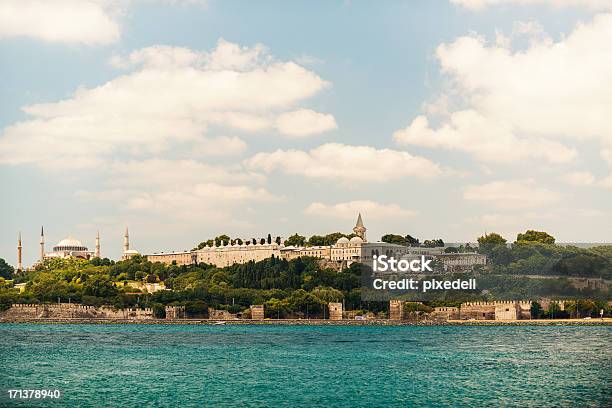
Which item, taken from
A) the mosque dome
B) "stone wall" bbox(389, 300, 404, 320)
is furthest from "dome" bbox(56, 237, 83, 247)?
"stone wall" bbox(389, 300, 404, 320)

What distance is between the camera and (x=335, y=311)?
83938 mm

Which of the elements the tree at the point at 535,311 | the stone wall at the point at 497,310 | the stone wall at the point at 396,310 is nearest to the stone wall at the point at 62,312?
the stone wall at the point at 396,310

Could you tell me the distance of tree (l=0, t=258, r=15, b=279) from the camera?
415ft

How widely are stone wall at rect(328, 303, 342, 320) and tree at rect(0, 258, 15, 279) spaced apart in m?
58.9

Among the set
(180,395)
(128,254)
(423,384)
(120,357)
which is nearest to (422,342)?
(120,357)

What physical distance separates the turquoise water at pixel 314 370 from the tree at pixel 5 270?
67.4 meters

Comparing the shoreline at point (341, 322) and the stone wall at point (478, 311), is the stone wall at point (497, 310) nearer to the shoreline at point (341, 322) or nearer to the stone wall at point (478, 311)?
the stone wall at point (478, 311)

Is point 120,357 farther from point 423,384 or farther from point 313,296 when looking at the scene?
point 313,296

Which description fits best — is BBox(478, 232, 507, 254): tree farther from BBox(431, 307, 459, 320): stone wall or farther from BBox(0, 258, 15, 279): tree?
BBox(0, 258, 15, 279): tree

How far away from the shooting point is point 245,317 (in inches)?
3425

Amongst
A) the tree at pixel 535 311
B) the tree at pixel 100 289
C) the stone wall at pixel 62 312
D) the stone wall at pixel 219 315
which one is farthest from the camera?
the tree at pixel 100 289

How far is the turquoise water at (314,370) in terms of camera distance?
29.3 m

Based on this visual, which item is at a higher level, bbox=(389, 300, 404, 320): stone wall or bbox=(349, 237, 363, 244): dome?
bbox=(349, 237, 363, 244): dome

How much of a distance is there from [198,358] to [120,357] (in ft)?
12.2
